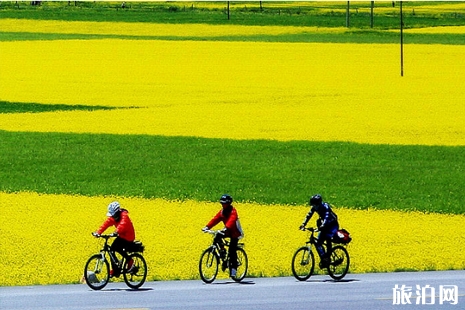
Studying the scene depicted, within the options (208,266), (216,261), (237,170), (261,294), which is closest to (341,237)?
(261,294)

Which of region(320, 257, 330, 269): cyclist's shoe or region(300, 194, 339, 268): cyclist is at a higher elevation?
region(300, 194, 339, 268): cyclist

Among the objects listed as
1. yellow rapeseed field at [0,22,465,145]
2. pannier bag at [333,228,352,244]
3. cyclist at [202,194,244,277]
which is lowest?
yellow rapeseed field at [0,22,465,145]

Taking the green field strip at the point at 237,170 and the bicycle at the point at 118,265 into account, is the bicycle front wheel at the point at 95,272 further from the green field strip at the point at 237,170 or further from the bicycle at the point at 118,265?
the green field strip at the point at 237,170

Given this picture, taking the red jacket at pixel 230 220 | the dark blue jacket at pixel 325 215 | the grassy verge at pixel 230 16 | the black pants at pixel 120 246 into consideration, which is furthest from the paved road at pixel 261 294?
the grassy verge at pixel 230 16

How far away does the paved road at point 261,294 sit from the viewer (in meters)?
19.0

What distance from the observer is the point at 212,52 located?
99938 millimetres

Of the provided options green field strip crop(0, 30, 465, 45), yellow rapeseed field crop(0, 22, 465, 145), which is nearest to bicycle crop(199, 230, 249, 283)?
yellow rapeseed field crop(0, 22, 465, 145)

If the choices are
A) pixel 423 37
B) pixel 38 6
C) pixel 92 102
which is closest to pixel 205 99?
pixel 92 102

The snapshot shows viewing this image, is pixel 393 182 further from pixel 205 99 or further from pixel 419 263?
pixel 205 99

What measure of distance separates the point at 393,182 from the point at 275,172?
3764mm

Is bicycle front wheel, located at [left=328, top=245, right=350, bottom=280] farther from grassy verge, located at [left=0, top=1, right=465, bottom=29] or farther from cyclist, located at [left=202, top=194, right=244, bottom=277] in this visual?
grassy verge, located at [left=0, top=1, right=465, bottom=29]

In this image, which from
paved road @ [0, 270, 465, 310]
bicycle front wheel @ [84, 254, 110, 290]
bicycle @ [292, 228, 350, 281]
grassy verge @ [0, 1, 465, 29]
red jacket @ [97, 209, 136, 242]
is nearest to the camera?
paved road @ [0, 270, 465, 310]

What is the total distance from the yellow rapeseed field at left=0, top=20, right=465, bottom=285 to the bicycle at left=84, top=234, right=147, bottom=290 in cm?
164

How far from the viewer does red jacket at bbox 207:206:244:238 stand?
19.7 meters
